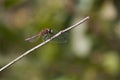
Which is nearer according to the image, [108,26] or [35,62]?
[108,26]

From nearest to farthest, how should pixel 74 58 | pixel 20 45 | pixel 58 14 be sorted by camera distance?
pixel 58 14 → pixel 74 58 → pixel 20 45

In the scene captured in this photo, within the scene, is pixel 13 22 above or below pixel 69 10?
above

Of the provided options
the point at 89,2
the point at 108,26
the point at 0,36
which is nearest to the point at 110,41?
the point at 108,26

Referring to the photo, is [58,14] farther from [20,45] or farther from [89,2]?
[20,45]

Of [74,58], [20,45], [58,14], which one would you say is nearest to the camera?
[58,14]

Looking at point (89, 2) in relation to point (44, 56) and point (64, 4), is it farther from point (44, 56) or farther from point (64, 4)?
point (44, 56)

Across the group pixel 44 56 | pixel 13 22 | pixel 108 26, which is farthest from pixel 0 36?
pixel 108 26

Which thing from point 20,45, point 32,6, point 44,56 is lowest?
point 44,56
